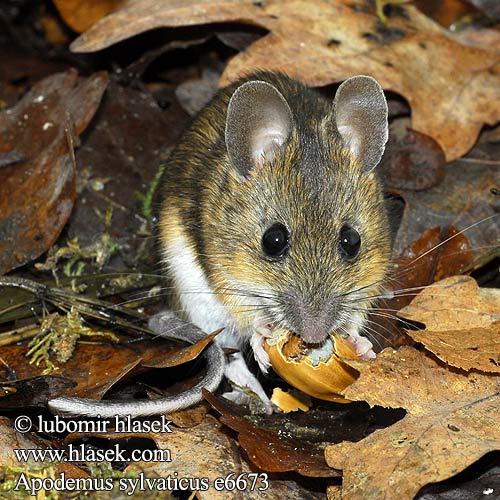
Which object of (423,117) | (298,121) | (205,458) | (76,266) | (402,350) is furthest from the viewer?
(423,117)

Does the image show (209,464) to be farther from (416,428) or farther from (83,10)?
(83,10)

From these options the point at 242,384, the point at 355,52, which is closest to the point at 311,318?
the point at 242,384

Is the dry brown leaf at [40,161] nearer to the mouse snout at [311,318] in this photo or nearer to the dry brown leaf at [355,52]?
the dry brown leaf at [355,52]

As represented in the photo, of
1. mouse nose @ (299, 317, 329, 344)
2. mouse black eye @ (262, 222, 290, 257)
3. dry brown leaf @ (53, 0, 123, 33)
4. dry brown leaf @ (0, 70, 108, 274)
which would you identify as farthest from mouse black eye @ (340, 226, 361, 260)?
dry brown leaf @ (53, 0, 123, 33)

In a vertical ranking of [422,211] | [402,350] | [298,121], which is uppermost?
[298,121]

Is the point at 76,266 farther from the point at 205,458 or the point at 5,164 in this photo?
the point at 205,458

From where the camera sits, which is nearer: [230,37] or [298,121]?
[298,121]

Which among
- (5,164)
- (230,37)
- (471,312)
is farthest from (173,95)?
(471,312)
